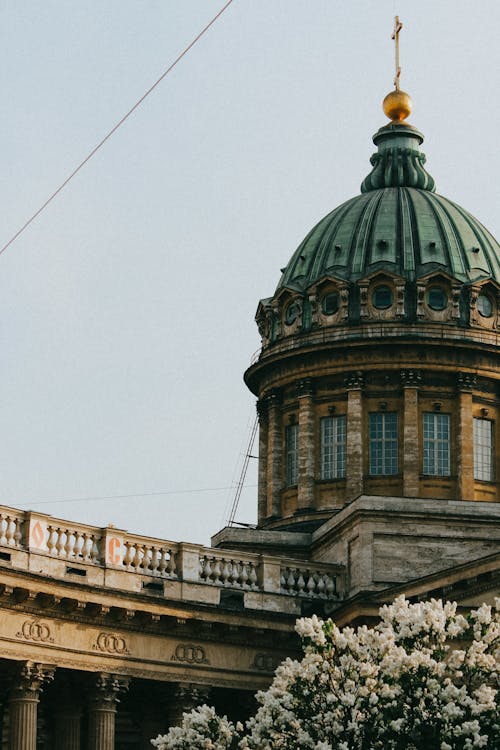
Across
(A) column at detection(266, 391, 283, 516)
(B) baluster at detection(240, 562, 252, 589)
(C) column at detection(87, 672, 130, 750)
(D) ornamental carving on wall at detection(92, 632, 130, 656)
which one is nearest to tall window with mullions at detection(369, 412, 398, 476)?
(A) column at detection(266, 391, 283, 516)

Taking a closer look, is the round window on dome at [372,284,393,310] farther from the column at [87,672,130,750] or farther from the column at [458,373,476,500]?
the column at [87,672,130,750]

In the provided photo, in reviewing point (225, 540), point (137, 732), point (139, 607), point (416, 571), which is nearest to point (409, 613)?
point (139, 607)

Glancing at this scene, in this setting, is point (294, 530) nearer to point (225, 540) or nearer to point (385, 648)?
point (225, 540)

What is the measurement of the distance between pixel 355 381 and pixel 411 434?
2.98m

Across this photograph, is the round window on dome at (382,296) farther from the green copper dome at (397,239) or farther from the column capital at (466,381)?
the column capital at (466,381)

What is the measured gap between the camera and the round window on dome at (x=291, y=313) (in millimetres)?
67250

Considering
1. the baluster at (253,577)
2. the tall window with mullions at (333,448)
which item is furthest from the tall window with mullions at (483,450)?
the baluster at (253,577)

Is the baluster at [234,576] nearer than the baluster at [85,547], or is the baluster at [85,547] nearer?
the baluster at [85,547]

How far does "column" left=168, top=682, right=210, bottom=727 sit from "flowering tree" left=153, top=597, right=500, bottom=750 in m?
10.8

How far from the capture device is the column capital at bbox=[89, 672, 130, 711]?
46.1 meters

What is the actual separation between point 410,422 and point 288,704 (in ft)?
93.3

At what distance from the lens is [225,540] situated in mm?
60812

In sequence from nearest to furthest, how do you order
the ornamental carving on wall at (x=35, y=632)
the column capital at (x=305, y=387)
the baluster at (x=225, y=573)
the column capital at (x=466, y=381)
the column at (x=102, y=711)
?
the ornamental carving on wall at (x=35, y=632) → the column at (x=102, y=711) → the baluster at (x=225, y=573) → the column capital at (x=466, y=381) → the column capital at (x=305, y=387)

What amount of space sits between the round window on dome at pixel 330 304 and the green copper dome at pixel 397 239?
0.81m
